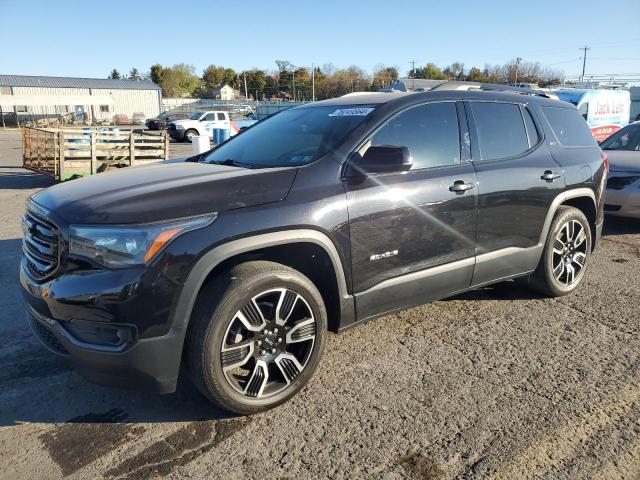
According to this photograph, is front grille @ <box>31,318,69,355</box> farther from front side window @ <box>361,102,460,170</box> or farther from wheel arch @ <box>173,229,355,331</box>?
front side window @ <box>361,102,460,170</box>

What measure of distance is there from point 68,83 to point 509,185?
7972 centimetres

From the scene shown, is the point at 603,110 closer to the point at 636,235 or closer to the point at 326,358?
the point at 636,235

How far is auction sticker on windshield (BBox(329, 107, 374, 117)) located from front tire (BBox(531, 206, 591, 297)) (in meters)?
2.06

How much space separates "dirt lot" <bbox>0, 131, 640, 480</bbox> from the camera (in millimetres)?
2455

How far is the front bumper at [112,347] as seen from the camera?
8.23ft

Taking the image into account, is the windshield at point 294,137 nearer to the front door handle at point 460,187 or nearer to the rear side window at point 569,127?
the front door handle at point 460,187

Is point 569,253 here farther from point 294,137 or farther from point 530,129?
point 294,137

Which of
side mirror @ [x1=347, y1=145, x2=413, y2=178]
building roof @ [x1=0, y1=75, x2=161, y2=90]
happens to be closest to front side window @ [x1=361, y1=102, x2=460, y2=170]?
side mirror @ [x1=347, y1=145, x2=413, y2=178]

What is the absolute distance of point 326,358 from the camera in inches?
139

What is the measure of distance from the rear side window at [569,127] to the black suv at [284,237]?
11.8 inches

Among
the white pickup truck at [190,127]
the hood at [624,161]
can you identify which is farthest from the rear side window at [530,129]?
the white pickup truck at [190,127]

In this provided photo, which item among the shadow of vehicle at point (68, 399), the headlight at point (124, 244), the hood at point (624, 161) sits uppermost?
the hood at point (624, 161)

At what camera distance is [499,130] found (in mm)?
4086

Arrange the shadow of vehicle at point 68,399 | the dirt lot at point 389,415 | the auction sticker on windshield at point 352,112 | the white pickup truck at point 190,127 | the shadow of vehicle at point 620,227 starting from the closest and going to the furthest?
the dirt lot at point 389,415, the shadow of vehicle at point 68,399, the auction sticker on windshield at point 352,112, the shadow of vehicle at point 620,227, the white pickup truck at point 190,127
